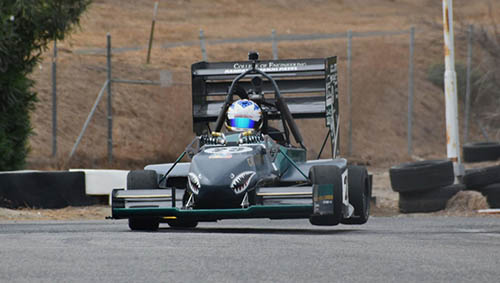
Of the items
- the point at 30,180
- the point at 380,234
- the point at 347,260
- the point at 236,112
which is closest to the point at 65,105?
the point at 30,180

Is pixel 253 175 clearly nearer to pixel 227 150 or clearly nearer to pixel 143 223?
pixel 227 150

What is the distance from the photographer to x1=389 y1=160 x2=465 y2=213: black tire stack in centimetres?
1725

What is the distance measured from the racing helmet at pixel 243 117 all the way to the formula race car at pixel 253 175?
12 millimetres

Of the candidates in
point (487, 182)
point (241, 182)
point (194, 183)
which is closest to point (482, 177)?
point (487, 182)

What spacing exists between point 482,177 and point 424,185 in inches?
41.2

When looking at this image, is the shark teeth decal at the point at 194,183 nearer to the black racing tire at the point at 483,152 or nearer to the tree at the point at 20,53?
the tree at the point at 20,53

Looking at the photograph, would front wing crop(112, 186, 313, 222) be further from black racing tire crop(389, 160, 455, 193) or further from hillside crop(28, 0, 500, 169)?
hillside crop(28, 0, 500, 169)

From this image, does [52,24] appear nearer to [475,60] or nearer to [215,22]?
[475,60]

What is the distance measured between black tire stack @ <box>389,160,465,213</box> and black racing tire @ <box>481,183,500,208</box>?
1.52ft

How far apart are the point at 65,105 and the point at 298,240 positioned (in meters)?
18.3

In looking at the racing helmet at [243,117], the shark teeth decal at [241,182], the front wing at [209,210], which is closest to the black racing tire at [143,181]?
the front wing at [209,210]

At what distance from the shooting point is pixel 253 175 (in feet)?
39.2

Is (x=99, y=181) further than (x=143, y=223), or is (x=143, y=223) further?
(x=99, y=181)

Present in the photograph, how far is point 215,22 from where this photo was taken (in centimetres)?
4738
